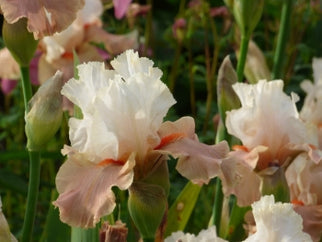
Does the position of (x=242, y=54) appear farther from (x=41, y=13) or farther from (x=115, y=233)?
(x=115, y=233)

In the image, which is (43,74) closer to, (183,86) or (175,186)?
(175,186)

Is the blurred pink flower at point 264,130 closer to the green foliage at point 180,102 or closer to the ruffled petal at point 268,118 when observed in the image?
the ruffled petal at point 268,118

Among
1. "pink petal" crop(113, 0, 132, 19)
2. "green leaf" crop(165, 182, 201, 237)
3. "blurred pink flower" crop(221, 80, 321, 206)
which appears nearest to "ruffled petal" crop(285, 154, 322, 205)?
"blurred pink flower" crop(221, 80, 321, 206)

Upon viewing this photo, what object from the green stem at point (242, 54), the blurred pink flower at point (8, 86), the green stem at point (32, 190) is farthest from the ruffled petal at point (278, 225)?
the blurred pink flower at point (8, 86)

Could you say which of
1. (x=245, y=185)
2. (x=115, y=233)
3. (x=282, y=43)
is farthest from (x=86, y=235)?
(x=282, y=43)

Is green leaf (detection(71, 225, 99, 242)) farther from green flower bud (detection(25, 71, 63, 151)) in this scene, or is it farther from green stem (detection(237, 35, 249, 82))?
green stem (detection(237, 35, 249, 82))
